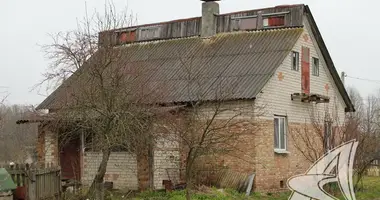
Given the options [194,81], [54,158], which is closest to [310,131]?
[194,81]

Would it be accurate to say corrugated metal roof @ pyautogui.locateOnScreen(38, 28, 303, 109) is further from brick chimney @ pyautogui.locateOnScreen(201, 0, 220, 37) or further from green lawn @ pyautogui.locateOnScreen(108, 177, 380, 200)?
green lawn @ pyautogui.locateOnScreen(108, 177, 380, 200)

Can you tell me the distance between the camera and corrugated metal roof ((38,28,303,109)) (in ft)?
64.6

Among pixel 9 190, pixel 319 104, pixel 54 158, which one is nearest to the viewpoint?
pixel 9 190

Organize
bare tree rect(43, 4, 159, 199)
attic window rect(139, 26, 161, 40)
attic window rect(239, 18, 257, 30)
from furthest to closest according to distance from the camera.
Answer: attic window rect(139, 26, 161, 40), attic window rect(239, 18, 257, 30), bare tree rect(43, 4, 159, 199)

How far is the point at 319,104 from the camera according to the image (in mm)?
24406

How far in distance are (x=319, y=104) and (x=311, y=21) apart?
358 cm

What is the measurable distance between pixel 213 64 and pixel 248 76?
226 cm

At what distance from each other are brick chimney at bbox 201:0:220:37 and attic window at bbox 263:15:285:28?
7.99 feet

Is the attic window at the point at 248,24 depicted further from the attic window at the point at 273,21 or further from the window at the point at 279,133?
the window at the point at 279,133

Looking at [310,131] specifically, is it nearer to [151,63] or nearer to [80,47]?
[151,63]

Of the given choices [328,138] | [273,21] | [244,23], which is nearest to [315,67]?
[273,21]

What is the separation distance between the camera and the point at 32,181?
15219 mm

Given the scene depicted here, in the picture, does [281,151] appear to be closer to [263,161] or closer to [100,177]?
[263,161]

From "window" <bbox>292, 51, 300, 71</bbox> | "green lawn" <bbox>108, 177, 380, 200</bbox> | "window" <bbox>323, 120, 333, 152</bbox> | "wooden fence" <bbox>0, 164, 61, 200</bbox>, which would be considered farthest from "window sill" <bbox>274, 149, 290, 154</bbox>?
"wooden fence" <bbox>0, 164, 61, 200</bbox>
